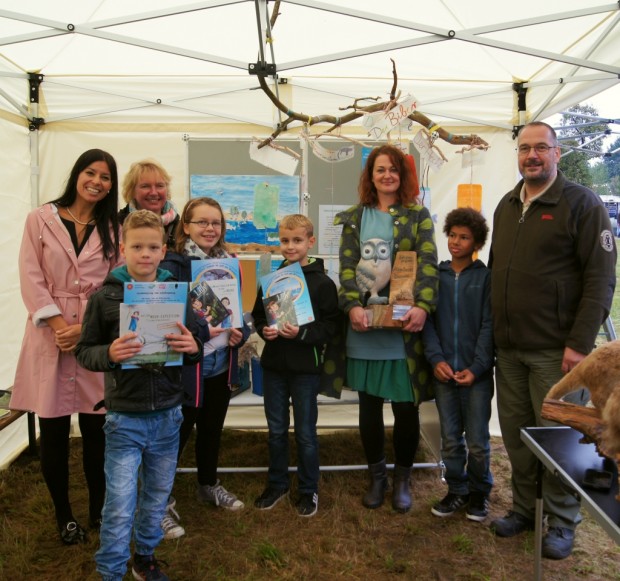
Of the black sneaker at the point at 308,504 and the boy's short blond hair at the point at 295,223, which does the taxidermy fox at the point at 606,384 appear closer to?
the boy's short blond hair at the point at 295,223

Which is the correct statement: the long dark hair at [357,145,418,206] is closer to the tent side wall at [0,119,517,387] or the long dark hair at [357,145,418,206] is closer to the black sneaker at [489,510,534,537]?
the tent side wall at [0,119,517,387]

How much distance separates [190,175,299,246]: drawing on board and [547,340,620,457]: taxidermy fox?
3.07m

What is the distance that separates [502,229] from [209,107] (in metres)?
2.74

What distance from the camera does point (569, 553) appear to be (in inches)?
103

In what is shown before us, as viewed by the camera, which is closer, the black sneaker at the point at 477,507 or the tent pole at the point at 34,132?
the black sneaker at the point at 477,507

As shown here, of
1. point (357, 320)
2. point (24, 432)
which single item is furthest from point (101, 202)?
point (24, 432)

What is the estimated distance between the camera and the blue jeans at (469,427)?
2.82 meters

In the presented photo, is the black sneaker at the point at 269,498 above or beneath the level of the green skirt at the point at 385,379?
beneath

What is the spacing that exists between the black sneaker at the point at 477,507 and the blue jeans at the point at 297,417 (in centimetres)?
89

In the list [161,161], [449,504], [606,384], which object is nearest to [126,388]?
[606,384]

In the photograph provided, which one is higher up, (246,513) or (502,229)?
(502,229)

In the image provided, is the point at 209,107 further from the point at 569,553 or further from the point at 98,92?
the point at 569,553

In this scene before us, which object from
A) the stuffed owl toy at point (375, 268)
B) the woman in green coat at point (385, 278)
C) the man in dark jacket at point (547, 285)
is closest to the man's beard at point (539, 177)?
the man in dark jacket at point (547, 285)

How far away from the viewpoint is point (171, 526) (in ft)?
9.25
